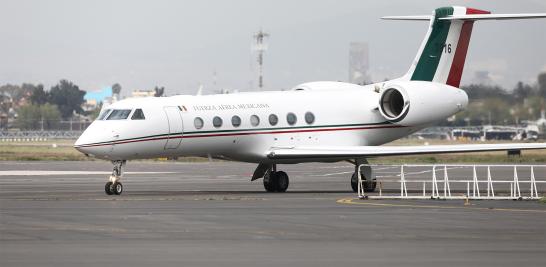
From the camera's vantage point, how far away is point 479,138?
11606 centimetres

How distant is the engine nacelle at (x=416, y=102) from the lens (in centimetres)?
3566

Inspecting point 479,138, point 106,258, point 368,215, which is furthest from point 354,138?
point 479,138

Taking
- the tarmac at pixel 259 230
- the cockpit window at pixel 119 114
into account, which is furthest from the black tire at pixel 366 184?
the cockpit window at pixel 119 114

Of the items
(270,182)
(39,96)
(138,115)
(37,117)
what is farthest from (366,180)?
(39,96)

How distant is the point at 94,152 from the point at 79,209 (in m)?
5.65

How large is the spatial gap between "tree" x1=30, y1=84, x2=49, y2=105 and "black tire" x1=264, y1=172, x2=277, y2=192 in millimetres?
141319

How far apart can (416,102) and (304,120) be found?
352cm

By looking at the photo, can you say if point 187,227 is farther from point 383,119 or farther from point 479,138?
point 479,138

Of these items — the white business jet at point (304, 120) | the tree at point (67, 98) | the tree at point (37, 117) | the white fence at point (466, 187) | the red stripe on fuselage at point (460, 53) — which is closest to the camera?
the white fence at point (466, 187)

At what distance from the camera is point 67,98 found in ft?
600

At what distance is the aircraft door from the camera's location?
106 ft

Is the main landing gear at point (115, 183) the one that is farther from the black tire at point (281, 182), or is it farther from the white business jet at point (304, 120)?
the black tire at point (281, 182)

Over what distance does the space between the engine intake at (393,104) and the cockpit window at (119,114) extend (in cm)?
833

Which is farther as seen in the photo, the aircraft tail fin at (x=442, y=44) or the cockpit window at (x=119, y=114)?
the aircraft tail fin at (x=442, y=44)
